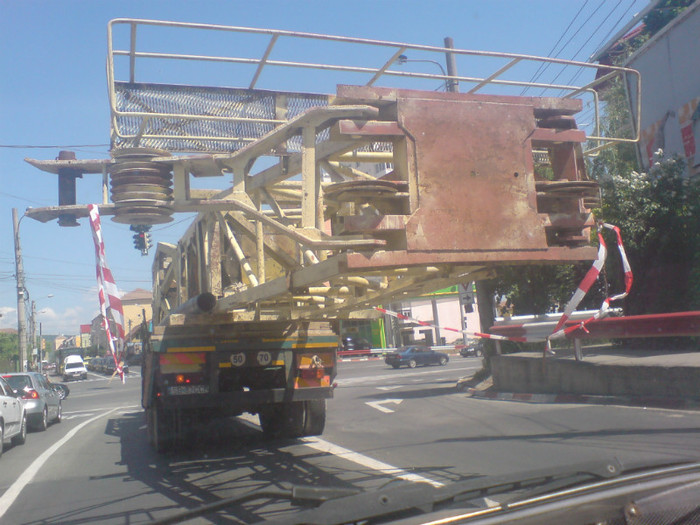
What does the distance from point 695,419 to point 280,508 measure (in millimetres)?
6375

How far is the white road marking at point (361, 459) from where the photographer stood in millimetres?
5949

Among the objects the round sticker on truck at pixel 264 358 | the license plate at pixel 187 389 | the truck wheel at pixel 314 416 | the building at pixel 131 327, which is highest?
the building at pixel 131 327

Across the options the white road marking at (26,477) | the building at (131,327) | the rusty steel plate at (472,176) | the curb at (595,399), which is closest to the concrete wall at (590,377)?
the curb at (595,399)

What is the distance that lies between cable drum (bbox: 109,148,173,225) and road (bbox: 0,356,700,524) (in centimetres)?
250

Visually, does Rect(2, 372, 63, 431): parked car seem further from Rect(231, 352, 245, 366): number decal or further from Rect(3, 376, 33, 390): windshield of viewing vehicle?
Rect(231, 352, 245, 366): number decal

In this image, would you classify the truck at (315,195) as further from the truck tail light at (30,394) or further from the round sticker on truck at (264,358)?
the truck tail light at (30,394)

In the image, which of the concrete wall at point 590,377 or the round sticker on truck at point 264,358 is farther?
the concrete wall at point 590,377

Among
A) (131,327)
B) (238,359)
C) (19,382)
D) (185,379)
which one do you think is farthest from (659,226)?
(131,327)

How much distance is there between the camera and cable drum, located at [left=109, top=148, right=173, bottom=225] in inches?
214

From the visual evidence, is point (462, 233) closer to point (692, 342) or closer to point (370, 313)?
point (370, 313)

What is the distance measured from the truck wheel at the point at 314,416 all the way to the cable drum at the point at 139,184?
199 inches

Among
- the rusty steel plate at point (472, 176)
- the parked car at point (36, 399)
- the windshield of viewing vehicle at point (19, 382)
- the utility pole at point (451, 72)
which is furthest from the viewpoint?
the windshield of viewing vehicle at point (19, 382)

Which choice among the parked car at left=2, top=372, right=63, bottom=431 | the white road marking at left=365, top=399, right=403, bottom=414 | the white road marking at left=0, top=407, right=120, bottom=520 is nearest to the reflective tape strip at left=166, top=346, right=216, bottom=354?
the white road marking at left=0, top=407, right=120, bottom=520

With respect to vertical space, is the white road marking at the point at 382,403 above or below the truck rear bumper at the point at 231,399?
below
